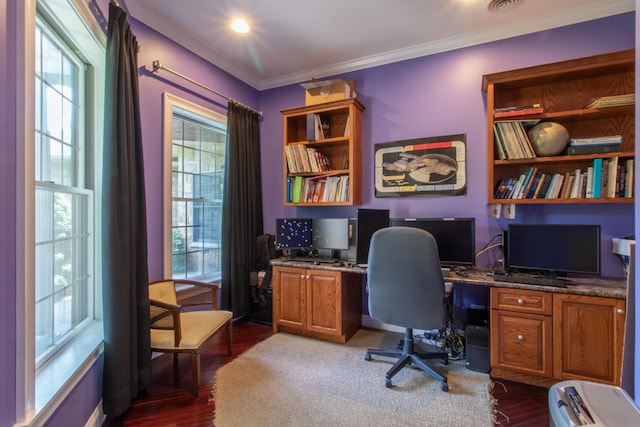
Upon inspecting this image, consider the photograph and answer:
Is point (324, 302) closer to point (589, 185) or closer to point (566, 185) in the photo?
point (566, 185)

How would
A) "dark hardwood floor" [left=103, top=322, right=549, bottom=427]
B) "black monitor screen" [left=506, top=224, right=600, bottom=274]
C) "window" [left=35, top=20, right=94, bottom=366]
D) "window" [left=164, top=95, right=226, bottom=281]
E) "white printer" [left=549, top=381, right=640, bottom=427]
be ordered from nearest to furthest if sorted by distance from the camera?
"white printer" [left=549, top=381, right=640, bottom=427], "window" [left=35, top=20, right=94, bottom=366], "dark hardwood floor" [left=103, top=322, right=549, bottom=427], "black monitor screen" [left=506, top=224, right=600, bottom=274], "window" [left=164, top=95, right=226, bottom=281]

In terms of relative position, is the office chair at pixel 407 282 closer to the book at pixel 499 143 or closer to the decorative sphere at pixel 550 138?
the book at pixel 499 143

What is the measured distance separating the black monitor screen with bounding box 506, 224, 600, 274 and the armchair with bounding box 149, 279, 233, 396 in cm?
230

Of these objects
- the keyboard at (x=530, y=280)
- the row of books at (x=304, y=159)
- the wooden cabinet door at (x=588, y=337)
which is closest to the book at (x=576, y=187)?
the keyboard at (x=530, y=280)

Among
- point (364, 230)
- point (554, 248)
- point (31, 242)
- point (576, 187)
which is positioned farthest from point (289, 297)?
point (576, 187)

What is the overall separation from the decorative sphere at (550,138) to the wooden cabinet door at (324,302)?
73.3 inches

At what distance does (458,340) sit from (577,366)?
78 cm

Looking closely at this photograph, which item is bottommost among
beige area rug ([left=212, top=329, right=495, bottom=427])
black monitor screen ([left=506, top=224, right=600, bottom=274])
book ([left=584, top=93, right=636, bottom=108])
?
beige area rug ([left=212, top=329, right=495, bottom=427])

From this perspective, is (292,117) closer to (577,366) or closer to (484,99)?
(484,99)

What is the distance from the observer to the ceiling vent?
85.2 inches

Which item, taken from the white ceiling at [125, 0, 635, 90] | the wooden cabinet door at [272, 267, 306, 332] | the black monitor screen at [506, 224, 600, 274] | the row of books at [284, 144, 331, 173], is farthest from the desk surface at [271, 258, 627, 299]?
Result: the white ceiling at [125, 0, 635, 90]

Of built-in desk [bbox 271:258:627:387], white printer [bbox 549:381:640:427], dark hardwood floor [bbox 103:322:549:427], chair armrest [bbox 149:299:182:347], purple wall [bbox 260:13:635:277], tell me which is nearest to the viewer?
white printer [bbox 549:381:640:427]

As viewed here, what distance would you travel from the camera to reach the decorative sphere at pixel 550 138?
2.22 metres

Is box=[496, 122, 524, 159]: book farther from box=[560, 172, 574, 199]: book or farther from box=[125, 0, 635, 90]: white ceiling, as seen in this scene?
box=[125, 0, 635, 90]: white ceiling
